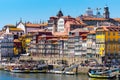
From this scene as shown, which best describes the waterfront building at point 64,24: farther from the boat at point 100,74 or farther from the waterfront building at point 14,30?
the boat at point 100,74

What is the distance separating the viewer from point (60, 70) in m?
71.8

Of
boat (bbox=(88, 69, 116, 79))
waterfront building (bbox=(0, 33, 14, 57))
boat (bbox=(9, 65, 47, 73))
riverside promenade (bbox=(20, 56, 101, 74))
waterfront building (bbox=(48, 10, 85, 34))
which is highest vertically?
waterfront building (bbox=(48, 10, 85, 34))

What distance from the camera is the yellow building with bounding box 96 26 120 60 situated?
74062 millimetres

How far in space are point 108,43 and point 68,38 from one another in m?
11.3

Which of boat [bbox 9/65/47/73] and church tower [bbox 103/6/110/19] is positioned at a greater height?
church tower [bbox 103/6/110/19]

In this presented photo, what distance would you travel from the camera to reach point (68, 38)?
84.4 m

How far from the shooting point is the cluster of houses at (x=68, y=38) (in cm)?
7494

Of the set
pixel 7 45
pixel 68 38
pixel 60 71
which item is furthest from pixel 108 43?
pixel 7 45

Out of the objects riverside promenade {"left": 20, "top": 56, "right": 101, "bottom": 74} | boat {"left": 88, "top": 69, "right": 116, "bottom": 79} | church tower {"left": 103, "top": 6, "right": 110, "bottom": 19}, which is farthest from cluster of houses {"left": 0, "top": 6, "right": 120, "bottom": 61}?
boat {"left": 88, "top": 69, "right": 116, "bottom": 79}

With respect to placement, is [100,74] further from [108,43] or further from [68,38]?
[68,38]

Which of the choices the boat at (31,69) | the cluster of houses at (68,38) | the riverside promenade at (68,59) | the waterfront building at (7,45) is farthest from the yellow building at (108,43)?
the waterfront building at (7,45)

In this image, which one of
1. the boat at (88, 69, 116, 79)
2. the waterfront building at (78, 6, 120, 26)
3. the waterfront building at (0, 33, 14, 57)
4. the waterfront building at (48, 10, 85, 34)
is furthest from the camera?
the waterfront building at (0, 33, 14, 57)

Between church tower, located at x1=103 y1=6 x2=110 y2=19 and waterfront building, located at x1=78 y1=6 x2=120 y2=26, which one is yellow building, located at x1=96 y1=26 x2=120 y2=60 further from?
church tower, located at x1=103 y1=6 x2=110 y2=19

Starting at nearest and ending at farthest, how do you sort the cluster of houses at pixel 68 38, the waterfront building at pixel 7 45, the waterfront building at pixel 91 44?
the cluster of houses at pixel 68 38, the waterfront building at pixel 91 44, the waterfront building at pixel 7 45
